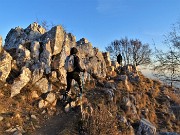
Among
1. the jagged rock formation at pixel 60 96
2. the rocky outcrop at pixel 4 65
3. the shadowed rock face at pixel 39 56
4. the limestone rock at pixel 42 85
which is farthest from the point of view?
the shadowed rock face at pixel 39 56

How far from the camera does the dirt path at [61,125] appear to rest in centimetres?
1206

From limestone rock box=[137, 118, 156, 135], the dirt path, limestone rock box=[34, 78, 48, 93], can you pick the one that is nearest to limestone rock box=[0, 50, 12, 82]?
limestone rock box=[34, 78, 48, 93]

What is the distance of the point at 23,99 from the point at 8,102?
0.85 meters

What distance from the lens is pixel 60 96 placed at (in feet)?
50.7

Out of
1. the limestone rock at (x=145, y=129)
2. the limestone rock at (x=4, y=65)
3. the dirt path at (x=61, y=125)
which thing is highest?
the limestone rock at (x=4, y=65)

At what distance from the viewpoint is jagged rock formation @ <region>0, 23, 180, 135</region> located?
12.2 m

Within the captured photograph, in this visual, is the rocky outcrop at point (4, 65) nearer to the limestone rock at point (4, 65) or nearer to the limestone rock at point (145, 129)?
the limestone rock at point (4, 65)

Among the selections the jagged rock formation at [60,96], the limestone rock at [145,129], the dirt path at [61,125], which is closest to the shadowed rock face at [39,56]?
the jagged rock formation at [60,96]

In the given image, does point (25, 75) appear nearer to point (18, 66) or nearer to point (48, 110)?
point (18, 66)

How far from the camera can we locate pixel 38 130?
1217 centimetres

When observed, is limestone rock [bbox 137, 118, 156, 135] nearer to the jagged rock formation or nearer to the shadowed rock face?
the jagged rock formation

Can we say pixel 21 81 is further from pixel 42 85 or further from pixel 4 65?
pixel 4 65

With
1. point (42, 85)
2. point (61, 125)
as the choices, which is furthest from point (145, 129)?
point (42, 85)

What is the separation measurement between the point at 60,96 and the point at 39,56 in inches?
135
